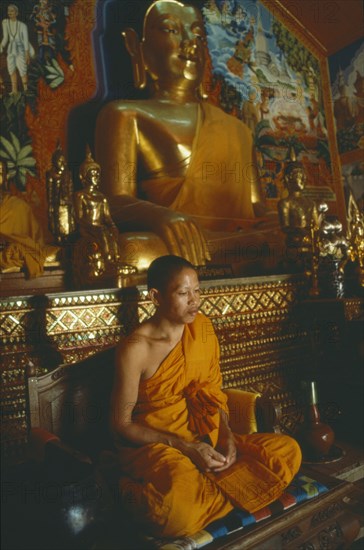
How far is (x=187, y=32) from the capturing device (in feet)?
16.2

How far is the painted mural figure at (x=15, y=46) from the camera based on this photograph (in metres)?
4.20

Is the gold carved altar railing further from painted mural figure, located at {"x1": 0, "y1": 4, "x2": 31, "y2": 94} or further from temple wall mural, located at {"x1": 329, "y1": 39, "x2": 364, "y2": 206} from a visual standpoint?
temple wall mural, located at {"x1": 329, "y1": 39, "x2": 364, "y2": 206}

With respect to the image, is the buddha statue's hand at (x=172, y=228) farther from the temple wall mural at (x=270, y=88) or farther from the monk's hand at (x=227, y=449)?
the temple wall mural at (x=270, y=88)

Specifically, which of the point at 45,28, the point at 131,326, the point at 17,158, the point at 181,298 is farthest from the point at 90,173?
the point at 45,28

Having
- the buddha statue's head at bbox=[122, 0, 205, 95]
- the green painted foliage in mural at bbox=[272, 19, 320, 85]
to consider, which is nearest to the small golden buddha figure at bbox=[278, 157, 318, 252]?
the buddha statue's head at bbox=[122, 0, 205, 95]

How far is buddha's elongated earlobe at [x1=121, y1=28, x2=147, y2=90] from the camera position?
4.87 m

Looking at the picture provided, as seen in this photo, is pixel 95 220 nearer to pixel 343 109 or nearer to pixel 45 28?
pixel 45 28

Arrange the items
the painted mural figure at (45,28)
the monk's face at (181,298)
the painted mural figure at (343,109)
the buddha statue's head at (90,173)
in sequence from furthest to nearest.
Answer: the painted mural figure at (343,109) < the painted mural figure at (45,28) < the buddha statue's head at (90,173) < the monk's face at (181,298)

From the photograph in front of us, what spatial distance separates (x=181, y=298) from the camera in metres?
1.75

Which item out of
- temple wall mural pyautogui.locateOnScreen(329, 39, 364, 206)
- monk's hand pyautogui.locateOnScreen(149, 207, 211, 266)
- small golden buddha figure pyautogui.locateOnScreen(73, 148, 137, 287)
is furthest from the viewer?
temple wall mural pyautogui.locateOnScreen(329, 39, 364, 206)

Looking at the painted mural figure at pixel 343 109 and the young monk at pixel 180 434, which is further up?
the painted mural figure at pixel 343 109

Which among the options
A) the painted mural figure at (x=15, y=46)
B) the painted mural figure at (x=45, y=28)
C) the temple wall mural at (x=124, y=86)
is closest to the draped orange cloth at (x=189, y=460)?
the temple wall mural at (x=124, y=86)

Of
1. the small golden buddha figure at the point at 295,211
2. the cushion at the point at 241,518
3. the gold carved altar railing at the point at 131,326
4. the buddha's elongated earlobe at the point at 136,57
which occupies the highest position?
the buddha's elongated earlobe at the point at 136,57

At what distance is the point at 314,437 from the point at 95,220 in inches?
Answer: 73.0
